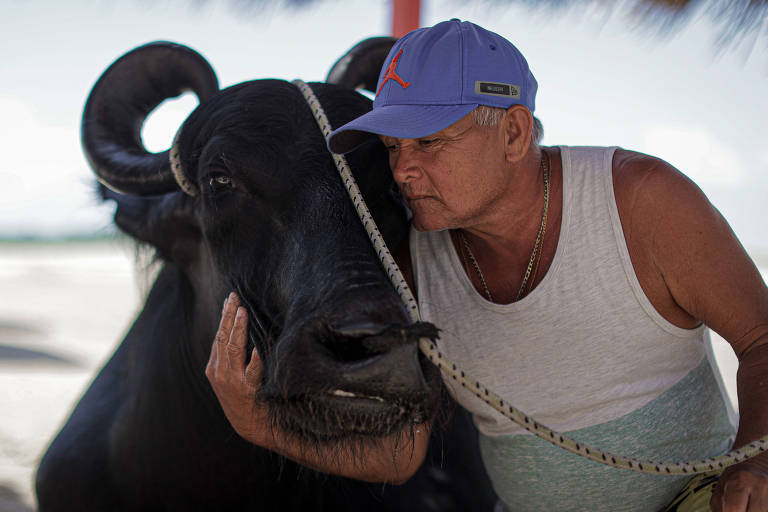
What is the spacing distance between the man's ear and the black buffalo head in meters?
0.41

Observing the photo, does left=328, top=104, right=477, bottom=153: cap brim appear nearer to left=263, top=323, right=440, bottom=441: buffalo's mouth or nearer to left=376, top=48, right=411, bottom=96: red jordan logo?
left=376, top=48, right=411, bottom=96: red jordan logo

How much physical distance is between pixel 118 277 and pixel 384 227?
17713 mm

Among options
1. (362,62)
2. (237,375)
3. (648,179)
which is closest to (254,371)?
(237,375)

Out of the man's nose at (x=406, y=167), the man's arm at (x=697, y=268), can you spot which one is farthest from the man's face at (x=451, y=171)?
the man's arm at (x=697, y=268)

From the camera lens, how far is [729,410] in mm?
2404

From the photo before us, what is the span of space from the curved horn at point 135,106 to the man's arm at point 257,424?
73 cm

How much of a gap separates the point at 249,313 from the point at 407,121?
784mm

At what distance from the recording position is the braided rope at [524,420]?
1.60m

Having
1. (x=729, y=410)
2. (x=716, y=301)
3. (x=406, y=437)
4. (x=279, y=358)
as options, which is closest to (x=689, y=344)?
(x=716, y=301)

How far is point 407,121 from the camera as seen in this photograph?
1.88 meters

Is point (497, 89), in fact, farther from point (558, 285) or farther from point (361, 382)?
point (361, 382)

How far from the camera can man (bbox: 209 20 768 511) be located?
6.37ft

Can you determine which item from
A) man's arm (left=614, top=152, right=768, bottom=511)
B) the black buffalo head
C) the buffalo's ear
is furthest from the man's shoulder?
the buffalo's ear

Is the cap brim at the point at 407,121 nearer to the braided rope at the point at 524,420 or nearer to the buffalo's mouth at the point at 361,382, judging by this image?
the braided rope at the point at 524,420
